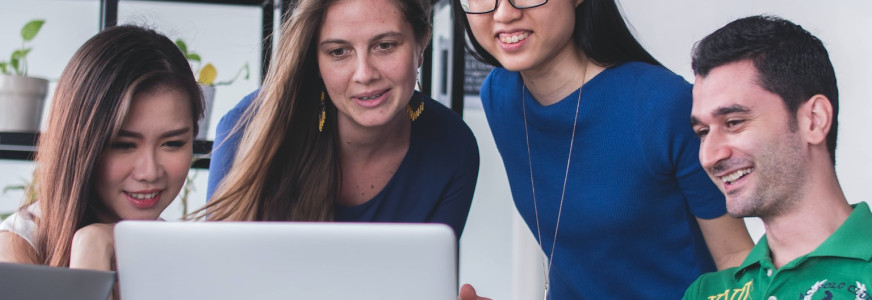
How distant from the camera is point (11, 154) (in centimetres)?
225

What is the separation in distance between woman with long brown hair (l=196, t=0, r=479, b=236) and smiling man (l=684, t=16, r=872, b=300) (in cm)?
58

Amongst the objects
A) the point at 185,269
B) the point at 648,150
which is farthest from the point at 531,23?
the point at 185,269

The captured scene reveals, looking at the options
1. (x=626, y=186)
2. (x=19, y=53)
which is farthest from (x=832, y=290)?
(x=19, y=53)

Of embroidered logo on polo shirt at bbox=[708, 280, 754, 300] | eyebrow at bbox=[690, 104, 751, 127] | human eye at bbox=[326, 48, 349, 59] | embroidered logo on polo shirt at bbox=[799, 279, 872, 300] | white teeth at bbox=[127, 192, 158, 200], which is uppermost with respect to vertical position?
human eye at bbox=[326, 48, 349, 59]

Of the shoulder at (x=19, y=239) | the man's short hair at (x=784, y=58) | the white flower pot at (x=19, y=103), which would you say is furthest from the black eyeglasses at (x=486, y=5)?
the white flower pot at (x=19, y=103)

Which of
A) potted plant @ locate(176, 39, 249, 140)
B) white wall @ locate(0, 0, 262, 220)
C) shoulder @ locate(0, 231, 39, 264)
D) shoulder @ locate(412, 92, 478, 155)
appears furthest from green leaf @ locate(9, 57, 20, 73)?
shoulder @ locate(412, 92, 478, 155)

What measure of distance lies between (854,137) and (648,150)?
3.23ft

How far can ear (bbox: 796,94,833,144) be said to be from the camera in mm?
1160

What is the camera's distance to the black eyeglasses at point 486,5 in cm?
139

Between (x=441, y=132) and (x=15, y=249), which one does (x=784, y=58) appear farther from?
(x=15, y=249)

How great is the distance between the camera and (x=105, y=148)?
1322 millimetres

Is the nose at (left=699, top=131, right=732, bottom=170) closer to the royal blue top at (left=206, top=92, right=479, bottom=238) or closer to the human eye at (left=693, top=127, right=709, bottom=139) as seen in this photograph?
the human eye at (left=693, top=127, right=709, bottom=139)

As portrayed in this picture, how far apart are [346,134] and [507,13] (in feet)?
1.51

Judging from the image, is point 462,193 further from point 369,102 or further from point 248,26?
point 248,26
